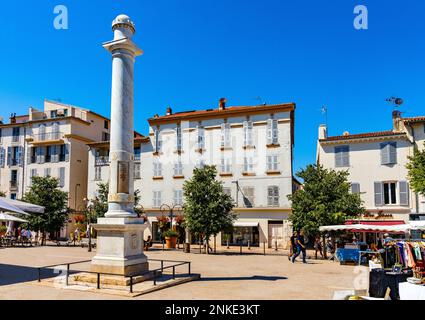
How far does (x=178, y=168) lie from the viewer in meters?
35.3

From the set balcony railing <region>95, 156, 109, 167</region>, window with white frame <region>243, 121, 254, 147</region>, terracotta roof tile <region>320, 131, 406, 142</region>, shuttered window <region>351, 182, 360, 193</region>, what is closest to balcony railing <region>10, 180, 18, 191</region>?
balcony railing <region>95, 156, 109, 167</region>

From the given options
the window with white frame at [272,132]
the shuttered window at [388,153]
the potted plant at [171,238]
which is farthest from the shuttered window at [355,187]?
the potted plant at [171,238]

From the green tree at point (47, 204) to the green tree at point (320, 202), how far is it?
63.6ft

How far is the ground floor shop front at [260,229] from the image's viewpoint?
31156 mm

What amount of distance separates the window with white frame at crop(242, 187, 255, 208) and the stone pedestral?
21.1 m

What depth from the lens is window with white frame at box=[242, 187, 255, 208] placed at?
3243 cm

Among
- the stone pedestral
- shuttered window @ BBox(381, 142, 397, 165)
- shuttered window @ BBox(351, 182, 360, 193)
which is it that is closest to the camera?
the stone pedestral

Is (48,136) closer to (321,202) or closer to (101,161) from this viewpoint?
(101,161)

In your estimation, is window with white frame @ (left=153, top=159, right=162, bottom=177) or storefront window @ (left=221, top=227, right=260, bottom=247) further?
window with white frame @ (left=153, top=159, right=162, bottom=177)

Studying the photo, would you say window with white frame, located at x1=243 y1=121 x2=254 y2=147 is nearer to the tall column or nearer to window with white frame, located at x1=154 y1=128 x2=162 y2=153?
window with white frame, located at x1=154 y1=128 x2=162 y2=153

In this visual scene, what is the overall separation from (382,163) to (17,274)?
25.6 meters
